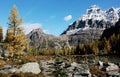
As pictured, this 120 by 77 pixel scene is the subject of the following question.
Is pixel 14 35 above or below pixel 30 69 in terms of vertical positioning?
above

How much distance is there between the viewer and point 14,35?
52.5 m

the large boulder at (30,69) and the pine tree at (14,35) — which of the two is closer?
the large boulder at (30,69)

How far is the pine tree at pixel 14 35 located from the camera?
5212cm

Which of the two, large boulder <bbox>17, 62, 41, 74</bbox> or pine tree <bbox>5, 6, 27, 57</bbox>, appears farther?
pine tree <bbox>5, 6, 27, 57</bbox>

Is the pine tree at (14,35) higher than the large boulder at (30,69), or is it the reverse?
the pine tree at (14,35)

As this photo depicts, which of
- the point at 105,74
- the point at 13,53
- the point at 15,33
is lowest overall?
the point at 105,74

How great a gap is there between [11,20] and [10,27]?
1.48 meters

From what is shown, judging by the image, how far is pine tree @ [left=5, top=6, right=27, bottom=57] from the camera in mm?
52125

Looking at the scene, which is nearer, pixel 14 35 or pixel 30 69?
pixel 30 69

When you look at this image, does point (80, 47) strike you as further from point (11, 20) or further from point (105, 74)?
point (105, 74)

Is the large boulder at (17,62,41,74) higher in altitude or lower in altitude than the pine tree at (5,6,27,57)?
lower

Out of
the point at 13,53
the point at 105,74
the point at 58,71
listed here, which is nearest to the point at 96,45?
the point at 13,53

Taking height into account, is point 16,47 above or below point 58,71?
above

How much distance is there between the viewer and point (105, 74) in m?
34.1
